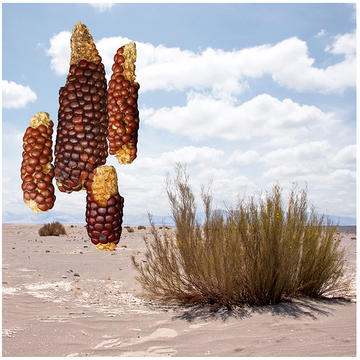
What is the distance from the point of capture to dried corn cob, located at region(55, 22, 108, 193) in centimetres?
171

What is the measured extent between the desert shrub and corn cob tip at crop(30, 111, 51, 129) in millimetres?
4845

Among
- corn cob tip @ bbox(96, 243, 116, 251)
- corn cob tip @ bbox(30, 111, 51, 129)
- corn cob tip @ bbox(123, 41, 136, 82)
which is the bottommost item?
corn cob tip @ bbox(96, 243, 116, 251)

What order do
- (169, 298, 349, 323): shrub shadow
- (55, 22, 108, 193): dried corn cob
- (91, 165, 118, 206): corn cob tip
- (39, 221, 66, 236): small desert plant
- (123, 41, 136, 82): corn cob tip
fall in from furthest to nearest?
1. (39, 221, 66, 236): small desert plant
2. (169, 298, 349, 323): shrub shadow
3. (123, 41, 136, 82): corn cob tip
4. (55, 22, 108, 193): dried corn cob
5. (91, 165, 118, 206): corn cob tip

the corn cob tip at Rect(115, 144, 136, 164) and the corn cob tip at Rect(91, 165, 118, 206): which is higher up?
the corn cob tip at Rect(115, 144, 136, 164)

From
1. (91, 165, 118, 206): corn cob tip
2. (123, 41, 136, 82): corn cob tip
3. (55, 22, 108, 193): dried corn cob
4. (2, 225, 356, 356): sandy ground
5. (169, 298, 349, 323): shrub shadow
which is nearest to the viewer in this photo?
(91, 165, 118, 206): corn cob tip

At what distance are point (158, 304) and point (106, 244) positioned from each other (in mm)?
6392

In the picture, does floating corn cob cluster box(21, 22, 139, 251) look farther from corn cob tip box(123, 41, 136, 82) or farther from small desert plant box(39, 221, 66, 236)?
small desert plant box(39, 221, 66, 236)

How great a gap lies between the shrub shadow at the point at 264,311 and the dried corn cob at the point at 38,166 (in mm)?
5152

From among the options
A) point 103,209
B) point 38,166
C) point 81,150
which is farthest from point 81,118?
point 103,209

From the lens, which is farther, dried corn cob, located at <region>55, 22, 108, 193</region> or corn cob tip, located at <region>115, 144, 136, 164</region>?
corn cob tip, located at <region>115, 144, 136, 164</region>

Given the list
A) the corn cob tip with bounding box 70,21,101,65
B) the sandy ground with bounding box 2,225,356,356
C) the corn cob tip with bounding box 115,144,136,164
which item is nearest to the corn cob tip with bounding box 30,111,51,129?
the corn cob tip with bounding box 70,21,101,65

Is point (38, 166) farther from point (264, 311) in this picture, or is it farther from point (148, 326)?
point (264, 311)

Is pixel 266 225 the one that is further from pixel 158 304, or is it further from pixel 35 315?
pixel 35 315

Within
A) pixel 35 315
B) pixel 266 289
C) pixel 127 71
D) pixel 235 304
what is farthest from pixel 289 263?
pixel 127 71
